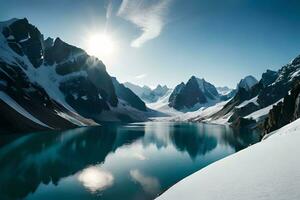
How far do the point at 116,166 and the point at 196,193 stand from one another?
37.0 m

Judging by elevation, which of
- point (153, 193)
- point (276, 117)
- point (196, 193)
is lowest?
point (153, 193)

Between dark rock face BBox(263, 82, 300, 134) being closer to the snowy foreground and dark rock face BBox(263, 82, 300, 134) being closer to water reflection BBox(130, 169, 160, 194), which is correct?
water reflection BBox(130, 169, 160, 194)

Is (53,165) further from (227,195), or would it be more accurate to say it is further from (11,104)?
(11,104)

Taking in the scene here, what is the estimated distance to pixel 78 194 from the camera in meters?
33.7

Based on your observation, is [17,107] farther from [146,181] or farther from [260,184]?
[260,184]

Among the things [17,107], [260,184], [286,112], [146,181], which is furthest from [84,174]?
[17,107]

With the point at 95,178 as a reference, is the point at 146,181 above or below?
below

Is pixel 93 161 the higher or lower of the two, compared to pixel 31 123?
lower

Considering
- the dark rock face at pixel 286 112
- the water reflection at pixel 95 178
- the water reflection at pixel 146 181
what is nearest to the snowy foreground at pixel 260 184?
the water reflection at pixel 146 181

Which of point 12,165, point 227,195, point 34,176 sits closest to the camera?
point 227,195

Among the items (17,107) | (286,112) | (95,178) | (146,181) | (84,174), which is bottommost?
(146,181)

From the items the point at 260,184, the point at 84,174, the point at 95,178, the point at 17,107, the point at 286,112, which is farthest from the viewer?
the point at 17,107

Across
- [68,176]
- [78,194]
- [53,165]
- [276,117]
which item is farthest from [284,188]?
[276,117]

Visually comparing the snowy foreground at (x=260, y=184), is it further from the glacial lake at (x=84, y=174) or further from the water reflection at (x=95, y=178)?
the water reflection at (x=95, y=178)
